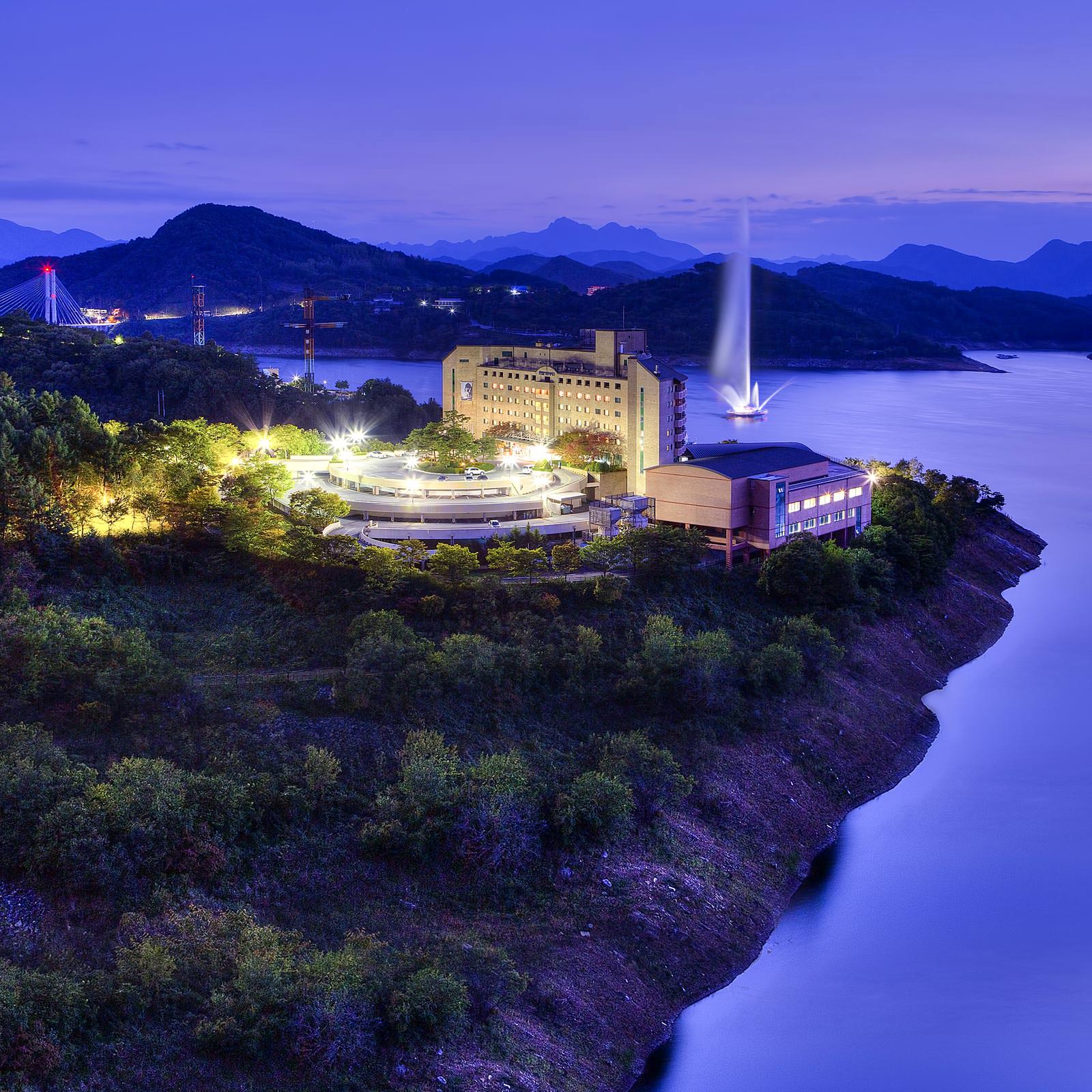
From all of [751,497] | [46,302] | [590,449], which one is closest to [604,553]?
[751,497]

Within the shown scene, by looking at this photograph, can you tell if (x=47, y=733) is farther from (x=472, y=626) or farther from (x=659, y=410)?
(x=659, y=410)

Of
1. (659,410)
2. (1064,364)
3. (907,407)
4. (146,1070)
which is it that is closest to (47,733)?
(146,1070)

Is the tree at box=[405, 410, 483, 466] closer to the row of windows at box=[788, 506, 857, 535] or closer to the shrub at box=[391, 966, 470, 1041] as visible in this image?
the row of windows at box=[788, 506, 857, 535]

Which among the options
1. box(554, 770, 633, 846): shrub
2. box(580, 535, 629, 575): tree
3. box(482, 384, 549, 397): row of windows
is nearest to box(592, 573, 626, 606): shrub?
box(580, 535, 629, 575): tree

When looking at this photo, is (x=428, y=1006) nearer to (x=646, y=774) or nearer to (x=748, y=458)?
(x=646, y=774)

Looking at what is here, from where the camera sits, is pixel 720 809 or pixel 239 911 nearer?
pixel 239 911

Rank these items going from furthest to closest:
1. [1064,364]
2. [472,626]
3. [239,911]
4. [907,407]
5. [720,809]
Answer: [1064,364] → [907,407] → [472,626] → [720,809] → [239,911]

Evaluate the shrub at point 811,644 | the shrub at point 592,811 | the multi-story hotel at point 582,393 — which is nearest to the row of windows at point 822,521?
the multi-story hotel at point 582,393
